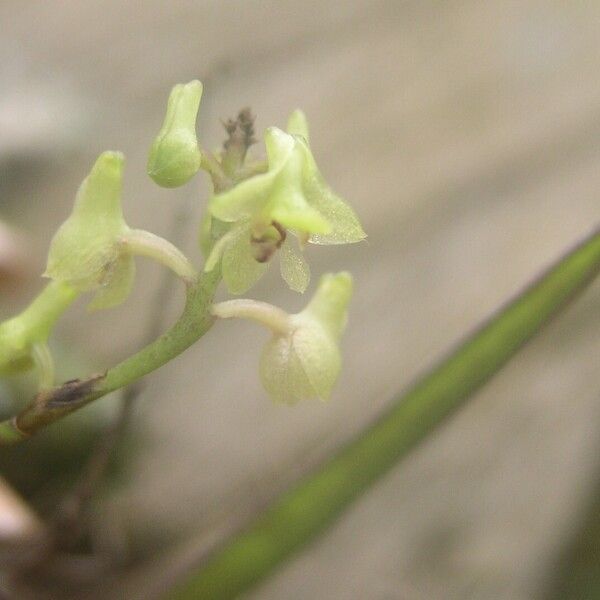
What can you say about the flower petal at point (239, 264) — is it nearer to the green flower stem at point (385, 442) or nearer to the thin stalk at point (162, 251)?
the thin stalk at point (162, 251)

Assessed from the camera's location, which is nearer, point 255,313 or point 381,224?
point 255,313

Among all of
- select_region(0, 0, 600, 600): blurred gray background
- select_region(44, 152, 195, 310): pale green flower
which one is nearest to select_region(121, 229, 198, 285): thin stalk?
select_region(44, 152, 195, 310): pale green flower

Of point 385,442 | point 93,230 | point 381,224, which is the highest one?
point 381,224

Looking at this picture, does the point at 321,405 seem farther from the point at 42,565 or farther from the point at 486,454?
the point at 42,565

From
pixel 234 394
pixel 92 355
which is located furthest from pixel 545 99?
pixel 92 355

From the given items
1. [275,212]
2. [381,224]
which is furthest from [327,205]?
[381,224]

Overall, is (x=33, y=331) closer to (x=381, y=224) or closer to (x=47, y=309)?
(x=47, y=309)

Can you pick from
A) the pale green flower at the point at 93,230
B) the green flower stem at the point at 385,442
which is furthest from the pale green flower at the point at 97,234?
the green flower stem at the point at 385,442

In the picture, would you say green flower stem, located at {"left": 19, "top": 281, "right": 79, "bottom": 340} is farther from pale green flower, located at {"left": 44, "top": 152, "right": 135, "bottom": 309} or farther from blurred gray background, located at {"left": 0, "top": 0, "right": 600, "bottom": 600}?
blurred gray background, located at {"left": 0, "top": 0, "right": 600, "bottom": 600}
